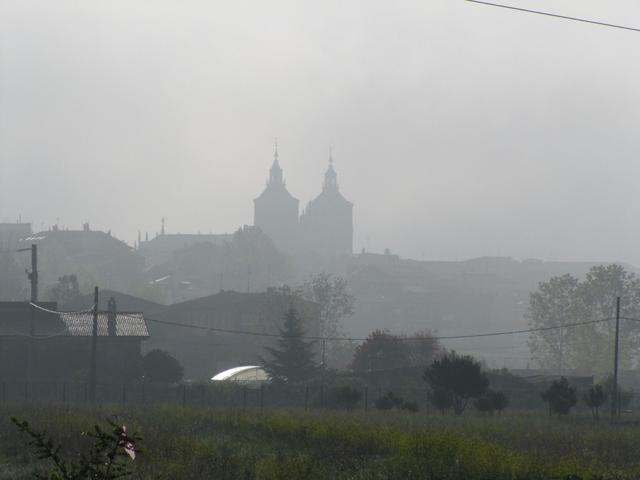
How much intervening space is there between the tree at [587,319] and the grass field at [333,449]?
198ft

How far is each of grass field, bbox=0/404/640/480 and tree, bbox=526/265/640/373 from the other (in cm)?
6027

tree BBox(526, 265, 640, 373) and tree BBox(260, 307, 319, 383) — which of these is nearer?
tree BBox(260, 307, 319, 383)

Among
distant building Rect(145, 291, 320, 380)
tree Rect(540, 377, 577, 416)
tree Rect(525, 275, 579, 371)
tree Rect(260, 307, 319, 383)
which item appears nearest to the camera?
tree Rect(540, 377, 577, 416)

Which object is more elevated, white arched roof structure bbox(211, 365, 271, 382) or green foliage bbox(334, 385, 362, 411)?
green foliage bbox(334, 385, 362, 411)

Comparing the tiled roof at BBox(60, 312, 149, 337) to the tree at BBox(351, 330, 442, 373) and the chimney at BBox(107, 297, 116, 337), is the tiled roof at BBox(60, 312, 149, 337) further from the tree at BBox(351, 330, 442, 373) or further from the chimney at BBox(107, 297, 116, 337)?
the tree at BBox(351, 330, 442, 373)

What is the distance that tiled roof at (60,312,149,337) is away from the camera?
6133cm

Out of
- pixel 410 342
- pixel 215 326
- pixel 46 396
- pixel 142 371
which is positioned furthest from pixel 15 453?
pixel 215 326

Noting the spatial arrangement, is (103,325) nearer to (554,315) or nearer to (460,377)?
(460,377)

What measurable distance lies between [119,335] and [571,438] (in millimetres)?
38490

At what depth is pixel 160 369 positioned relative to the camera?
59250 mm

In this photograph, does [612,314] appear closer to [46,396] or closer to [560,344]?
[560,344]

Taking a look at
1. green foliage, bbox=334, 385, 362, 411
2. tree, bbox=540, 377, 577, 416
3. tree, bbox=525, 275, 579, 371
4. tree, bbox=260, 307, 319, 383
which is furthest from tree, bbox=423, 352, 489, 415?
tree, bbox=525, 275, 579, 371

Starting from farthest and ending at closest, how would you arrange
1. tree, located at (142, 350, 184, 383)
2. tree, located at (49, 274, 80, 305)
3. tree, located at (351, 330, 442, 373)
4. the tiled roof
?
tree, located at (49, 274, 80, 305), tree, located at (351, 330, 442, 373), the tiled roof, tree, located at (142, 350, 184, 383)

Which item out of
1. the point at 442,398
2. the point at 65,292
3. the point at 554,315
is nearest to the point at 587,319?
the point at 554,315
